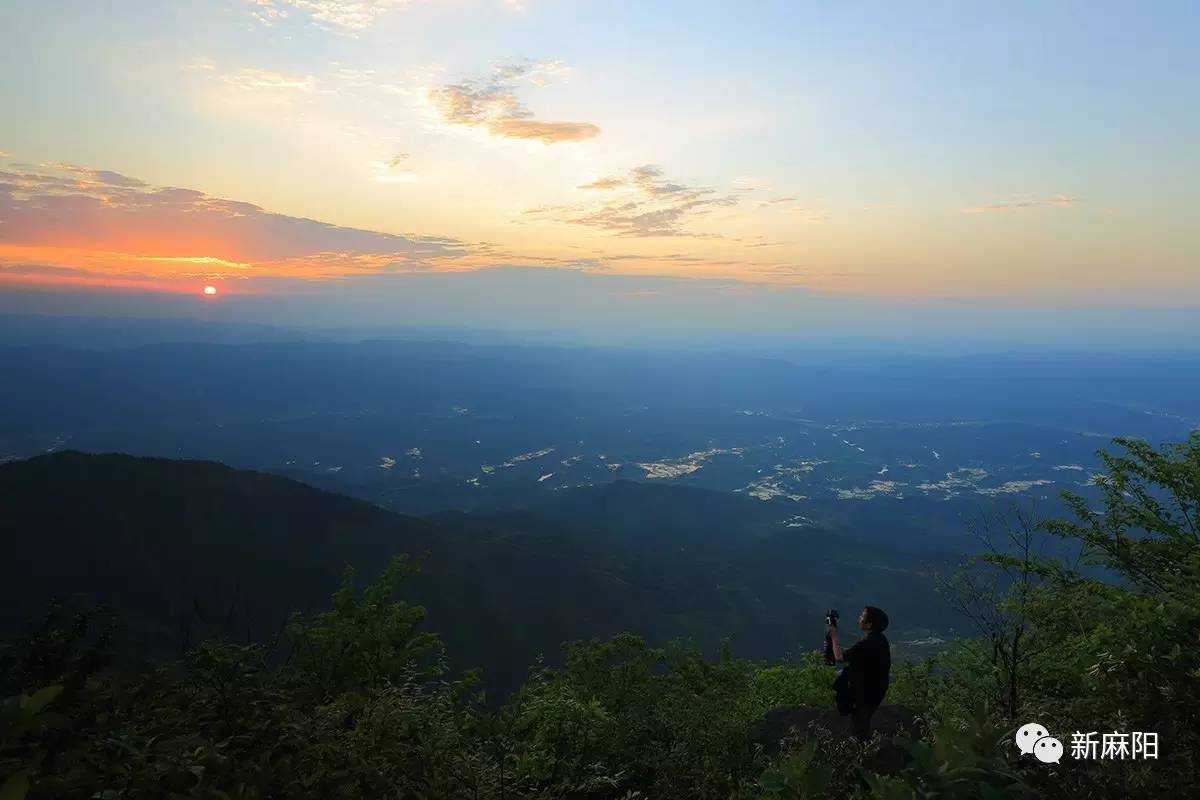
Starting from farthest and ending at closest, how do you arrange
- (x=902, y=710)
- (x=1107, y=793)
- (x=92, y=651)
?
(x=902, y=710), (x=92, y=651), (x=1107, y=793)

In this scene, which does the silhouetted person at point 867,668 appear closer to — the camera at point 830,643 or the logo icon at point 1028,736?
the camera at point 830,643

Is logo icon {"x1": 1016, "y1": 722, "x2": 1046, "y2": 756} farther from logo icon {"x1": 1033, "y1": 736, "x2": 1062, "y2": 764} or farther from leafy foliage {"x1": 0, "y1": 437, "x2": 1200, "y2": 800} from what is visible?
leafy foliage {"x1": 0, "y1": 437, "x2": 1200, "y2": 800}

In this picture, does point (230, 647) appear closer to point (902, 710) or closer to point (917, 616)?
point (902, 710)

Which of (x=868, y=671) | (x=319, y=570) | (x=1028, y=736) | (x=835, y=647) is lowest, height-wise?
(x=319, y=570)

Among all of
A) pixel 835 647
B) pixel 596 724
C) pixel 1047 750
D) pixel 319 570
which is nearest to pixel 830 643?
pixel 835 647

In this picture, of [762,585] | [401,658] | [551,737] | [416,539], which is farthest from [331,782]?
[762,585]

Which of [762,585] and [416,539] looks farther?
[762,585]

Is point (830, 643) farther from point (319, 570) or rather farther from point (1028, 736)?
point (319, 570)
